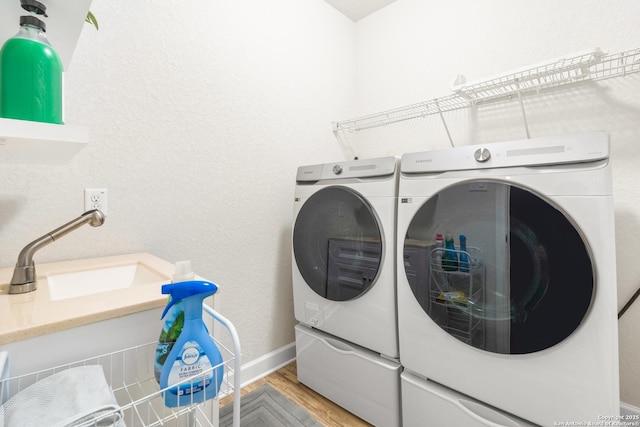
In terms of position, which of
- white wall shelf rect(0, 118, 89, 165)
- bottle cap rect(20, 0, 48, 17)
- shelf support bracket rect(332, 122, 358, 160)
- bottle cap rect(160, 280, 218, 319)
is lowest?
bottle cap rect(160, 280, 218, 319)

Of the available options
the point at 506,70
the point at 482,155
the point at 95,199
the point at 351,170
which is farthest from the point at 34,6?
the point at 506,70

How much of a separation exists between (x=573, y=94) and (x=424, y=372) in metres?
1.49

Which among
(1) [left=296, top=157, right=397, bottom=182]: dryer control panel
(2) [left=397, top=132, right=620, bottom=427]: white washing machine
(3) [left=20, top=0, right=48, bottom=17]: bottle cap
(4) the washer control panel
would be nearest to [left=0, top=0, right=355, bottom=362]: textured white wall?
(1) [left=296, top=157, right=397, bottom=182]: dryer control panel

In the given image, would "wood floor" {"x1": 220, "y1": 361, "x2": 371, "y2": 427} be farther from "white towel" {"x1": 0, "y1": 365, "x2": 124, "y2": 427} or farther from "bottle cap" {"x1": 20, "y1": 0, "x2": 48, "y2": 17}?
"bottle cap" {"x1": 20, "y1": 0, "x2": 48, "y2": 17}

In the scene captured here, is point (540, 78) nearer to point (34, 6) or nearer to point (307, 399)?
point (34, 6)

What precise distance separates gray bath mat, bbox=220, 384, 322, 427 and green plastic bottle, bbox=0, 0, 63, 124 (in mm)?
1433

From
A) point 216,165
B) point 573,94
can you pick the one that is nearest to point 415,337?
point 216,165

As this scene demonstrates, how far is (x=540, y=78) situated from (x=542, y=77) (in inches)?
0.8

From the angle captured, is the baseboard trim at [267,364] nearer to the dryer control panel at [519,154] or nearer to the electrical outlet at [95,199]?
the electrical outlet at [95,199]

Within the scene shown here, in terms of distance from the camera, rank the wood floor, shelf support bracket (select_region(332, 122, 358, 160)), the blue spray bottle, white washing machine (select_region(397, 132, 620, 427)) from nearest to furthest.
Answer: the blue spray bottle
white washing machine (select_region(397, 132, 620, 427))
the wood floor
shelf support bracket (select_region(332, 122, 358, 160))

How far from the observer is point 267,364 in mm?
1740

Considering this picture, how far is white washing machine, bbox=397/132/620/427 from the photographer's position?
845mm

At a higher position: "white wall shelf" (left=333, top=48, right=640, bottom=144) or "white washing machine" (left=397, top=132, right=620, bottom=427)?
"white wall shelf" (left=333, top=48, right=640, bottom=144)

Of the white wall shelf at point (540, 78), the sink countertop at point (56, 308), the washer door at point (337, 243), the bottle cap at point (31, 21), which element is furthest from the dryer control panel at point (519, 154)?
the bottle cap at point (31, 21)
